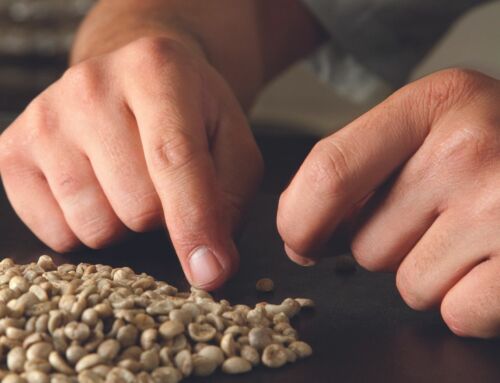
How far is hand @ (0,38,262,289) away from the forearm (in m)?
0.31

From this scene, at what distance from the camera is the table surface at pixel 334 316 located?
696 millimetres

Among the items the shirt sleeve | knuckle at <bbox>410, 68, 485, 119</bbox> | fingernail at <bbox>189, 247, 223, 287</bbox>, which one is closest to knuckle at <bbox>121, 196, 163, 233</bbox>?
fingernail at <bbox>189, 247, 223, 287</bbox>

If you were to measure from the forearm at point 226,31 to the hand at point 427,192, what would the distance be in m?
0.57

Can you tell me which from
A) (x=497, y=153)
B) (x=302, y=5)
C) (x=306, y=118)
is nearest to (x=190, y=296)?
(x=497, y=153)

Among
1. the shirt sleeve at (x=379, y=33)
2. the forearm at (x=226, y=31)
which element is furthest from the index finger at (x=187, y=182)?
the shirt sleeve at (x=379, y=33)

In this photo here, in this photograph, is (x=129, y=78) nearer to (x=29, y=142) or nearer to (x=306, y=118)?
(x=29, y=142)

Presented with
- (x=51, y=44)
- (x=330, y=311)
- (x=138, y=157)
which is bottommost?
(x=51, y=44)

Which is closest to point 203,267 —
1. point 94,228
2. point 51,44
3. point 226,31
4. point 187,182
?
point 187,182

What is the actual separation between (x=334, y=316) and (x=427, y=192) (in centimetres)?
15

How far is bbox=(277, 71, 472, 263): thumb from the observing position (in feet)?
2.58

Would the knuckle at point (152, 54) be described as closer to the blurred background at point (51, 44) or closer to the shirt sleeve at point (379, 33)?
the shirt sleeve at point (379, 33)

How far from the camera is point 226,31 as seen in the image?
5.37ft

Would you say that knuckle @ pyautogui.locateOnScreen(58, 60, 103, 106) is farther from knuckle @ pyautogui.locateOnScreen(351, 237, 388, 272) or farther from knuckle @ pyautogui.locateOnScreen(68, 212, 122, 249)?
knuckle @ pyautogui.locateOnScreen(351, 237, 388, 272)

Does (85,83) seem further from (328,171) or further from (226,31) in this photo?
(226,31)
